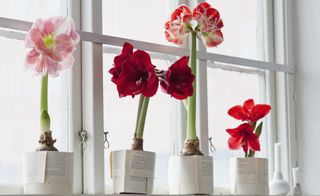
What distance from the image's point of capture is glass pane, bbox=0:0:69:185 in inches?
96.8

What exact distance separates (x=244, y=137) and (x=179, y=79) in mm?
448

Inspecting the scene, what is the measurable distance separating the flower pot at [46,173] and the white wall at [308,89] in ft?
4.71

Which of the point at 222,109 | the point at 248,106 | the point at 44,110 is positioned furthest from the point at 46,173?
the point at 222,109

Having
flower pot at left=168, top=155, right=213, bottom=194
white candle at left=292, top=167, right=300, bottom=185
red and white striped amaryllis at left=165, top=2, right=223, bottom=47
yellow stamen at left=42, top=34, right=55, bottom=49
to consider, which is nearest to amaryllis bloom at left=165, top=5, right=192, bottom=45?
red and white striped amaryllis at left=165, top=2, right=223, bottom=47

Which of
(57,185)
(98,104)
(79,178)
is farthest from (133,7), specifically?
(57,185)

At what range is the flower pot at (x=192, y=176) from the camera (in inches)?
103

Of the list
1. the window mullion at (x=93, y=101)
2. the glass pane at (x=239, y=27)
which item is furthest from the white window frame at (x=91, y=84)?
the glass pane at (x=239, y=27)

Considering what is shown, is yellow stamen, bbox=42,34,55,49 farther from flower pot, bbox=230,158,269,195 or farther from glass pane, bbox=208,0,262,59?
glass pane, bbox=208,0,262,59

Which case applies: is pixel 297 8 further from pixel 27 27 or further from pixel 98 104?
pixel 27 27

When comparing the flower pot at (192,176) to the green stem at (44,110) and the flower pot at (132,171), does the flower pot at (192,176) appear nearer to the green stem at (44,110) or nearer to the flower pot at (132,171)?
the flower pot at (132,171)

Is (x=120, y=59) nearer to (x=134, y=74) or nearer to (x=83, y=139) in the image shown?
(x=134, y=74)

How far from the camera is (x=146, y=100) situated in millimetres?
2537

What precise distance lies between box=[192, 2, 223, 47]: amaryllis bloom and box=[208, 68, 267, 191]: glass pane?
440 mm

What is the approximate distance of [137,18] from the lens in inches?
115
